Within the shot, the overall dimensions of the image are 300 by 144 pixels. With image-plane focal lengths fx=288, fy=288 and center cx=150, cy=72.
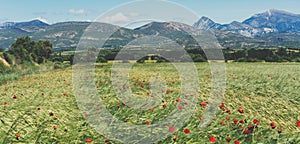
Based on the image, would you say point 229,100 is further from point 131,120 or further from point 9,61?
point 9,61

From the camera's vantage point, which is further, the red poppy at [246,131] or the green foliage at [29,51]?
the green foliage at [29,51]

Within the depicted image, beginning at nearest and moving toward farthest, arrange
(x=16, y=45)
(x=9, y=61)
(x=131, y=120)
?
(x=131, y=120) → (x=9, y=61) → (x=16, y=45)

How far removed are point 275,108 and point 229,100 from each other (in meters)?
1.65

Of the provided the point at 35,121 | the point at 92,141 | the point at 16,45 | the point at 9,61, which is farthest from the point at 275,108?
the point at 16,45

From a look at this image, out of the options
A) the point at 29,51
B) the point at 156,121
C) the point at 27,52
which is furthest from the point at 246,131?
the point at 29,51

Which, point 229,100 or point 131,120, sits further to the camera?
point 229,100

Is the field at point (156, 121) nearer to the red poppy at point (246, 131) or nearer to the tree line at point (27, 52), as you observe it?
the red poppy at point (246, 131)

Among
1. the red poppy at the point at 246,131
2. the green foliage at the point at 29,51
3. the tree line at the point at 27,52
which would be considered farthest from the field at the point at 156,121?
the green foliage at the point at 29,51

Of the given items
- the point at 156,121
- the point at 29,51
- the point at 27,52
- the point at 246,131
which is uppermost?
the point at 29,51

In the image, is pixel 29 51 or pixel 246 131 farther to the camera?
pixel 29 51

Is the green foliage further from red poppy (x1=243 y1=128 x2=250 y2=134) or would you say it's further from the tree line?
red poppy (x1=243 y1=128 x2=250 y2=134)

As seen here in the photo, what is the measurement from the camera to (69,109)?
29.2ft

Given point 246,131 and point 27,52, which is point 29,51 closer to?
point 27,52

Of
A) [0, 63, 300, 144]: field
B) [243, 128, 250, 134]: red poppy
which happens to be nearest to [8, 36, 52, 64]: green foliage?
[0, 63, 300, 144]: field
